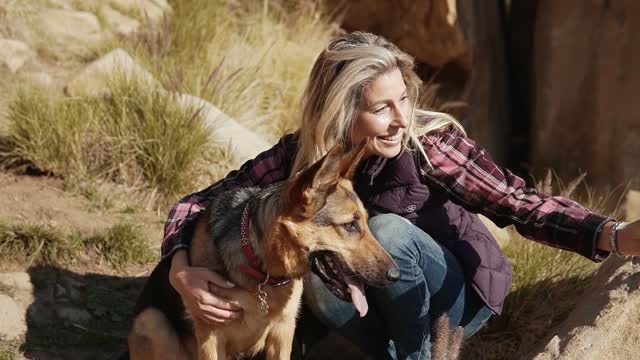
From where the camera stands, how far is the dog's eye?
3.55 meters

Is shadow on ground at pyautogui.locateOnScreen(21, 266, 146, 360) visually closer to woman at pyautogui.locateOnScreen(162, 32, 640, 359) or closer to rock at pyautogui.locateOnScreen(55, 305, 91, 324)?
rock at pyautogui.locateOnScreen(55, 305, 91, 324)

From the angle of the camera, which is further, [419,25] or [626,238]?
[419,25]

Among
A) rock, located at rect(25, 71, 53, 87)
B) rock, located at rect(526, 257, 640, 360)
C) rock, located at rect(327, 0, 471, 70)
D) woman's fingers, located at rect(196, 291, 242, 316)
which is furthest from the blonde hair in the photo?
rock, located at rect(327, 0, 471, 70)

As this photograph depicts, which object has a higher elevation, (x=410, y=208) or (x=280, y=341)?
(x=410, y=208)

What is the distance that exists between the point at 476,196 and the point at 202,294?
1.23 metres

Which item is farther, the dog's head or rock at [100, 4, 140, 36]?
rock at [100, 4, 140, 36]

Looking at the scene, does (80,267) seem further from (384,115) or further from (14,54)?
(14,54)

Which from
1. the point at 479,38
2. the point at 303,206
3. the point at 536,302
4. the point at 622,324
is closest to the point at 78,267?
the point at 303,206

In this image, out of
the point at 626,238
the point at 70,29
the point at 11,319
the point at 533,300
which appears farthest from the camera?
the point at 70,29

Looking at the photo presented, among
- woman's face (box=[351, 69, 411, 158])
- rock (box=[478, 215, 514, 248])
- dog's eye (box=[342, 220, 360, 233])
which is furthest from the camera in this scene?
rock (box=[478, 215, 514, 248])

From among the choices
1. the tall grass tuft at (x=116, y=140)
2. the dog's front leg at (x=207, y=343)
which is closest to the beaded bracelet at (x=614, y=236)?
the dog's front leg at (x=207, y=343)

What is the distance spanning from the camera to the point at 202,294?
12.0ft

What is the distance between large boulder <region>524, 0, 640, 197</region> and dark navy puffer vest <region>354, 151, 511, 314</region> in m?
3.76

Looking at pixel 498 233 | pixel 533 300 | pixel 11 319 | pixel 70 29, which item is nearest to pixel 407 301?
pixel 533 300
